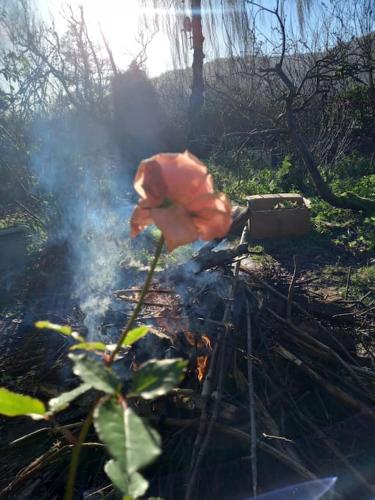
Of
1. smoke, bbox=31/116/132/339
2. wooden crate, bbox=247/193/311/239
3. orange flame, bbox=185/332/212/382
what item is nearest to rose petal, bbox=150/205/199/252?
orange flame, bbox=185/332/212/382

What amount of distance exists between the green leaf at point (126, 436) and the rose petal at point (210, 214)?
239 mm

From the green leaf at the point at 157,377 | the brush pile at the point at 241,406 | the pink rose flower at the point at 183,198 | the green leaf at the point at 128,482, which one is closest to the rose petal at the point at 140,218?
the pink rose flower at the point at 183,198

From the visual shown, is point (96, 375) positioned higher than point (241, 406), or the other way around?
point (96, 375)

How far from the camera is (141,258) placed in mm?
4695

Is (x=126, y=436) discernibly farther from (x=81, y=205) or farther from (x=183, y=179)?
(x=81, y=205)

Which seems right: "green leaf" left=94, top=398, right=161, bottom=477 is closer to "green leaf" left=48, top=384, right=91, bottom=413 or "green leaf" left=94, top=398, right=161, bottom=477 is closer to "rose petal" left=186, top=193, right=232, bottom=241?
"green leaf" left=48, top=384, right=91, bottom=413

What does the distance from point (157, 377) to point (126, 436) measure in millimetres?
104

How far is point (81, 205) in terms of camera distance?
5723 mm

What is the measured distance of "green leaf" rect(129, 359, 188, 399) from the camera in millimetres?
499

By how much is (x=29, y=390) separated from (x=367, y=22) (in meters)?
10.6

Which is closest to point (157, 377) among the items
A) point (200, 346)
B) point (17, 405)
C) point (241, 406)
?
point (17, 405)

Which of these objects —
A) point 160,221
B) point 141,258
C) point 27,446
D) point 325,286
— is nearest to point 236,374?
point 27,446

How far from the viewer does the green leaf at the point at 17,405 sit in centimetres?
54

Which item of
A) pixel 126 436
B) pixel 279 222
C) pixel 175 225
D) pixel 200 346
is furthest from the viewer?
pixel 279 222
